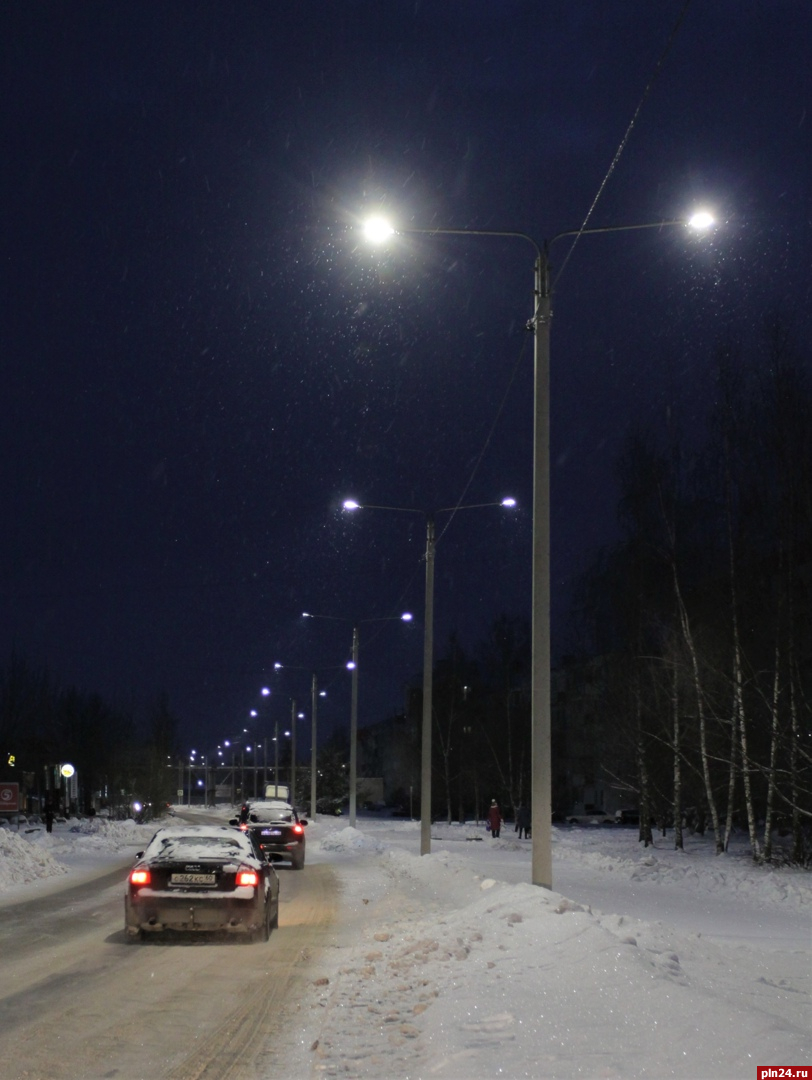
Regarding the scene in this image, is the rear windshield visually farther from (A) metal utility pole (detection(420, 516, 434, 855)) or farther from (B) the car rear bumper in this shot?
(A) metal utility pole (detection(420, 516, 434, 855))

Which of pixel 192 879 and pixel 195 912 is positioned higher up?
pixel 192 879

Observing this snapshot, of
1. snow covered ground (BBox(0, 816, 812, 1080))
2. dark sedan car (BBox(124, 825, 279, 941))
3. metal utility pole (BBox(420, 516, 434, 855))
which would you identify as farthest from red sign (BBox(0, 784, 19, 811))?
dark sedan car (BBox(124, 825, 279, 941))

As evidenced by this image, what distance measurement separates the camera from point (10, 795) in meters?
37.6

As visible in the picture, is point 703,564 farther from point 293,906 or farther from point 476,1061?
point 476,1061

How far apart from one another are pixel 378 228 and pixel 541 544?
14.7ft

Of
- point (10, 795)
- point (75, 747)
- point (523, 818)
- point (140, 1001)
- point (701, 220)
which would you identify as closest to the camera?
point (140, 1001)

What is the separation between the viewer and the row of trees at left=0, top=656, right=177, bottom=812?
74.9 meters

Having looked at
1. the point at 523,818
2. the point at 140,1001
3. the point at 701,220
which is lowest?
the point at 523,818

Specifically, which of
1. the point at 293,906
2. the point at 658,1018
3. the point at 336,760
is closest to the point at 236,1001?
the point at 658,1018

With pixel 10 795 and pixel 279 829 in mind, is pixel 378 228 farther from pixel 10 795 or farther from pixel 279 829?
pixel 10 795

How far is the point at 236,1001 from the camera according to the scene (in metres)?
10.1

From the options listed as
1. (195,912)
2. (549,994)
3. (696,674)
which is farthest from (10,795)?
(549,994)

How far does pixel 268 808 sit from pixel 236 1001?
21332 mm

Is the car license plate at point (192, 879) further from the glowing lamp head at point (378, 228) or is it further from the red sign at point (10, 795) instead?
the red sign at point (10, 795)
